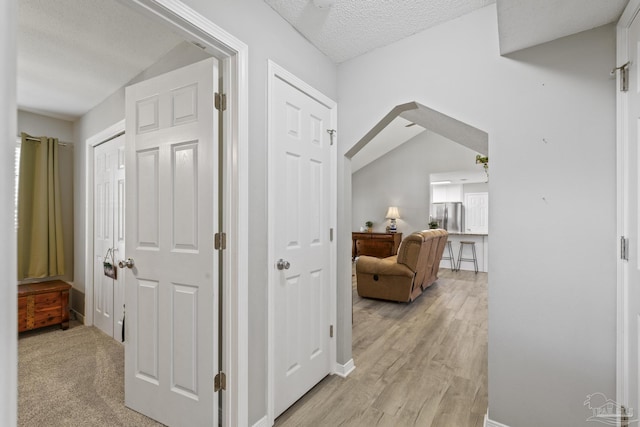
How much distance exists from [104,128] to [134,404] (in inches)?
107

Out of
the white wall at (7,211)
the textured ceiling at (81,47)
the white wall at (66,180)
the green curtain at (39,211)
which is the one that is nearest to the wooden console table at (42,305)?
the green curtain at (39,211)

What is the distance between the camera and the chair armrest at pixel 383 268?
4148 mm

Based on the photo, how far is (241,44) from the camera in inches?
65.7

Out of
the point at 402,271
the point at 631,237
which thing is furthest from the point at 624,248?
the point at 402,271

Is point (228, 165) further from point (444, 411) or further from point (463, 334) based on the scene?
point (463, 334)

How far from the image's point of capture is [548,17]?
1.49 meters

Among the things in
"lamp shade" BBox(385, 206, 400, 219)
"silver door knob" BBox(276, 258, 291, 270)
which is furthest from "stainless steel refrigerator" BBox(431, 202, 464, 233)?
"silver door knob" BBox(276, 258, 291, 270)

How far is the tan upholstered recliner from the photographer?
13.5 ft

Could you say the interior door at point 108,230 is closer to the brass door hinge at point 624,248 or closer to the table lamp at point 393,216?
the brass door hinge at point 624,248

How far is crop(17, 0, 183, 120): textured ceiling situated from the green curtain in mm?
611

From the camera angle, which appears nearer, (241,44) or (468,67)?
(241,44)

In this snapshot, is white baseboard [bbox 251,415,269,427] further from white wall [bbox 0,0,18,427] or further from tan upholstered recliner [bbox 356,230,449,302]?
tan upholstered recliner [bbox 356,230,449,302]

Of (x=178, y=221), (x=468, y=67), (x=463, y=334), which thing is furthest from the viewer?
(x=463, y=334)

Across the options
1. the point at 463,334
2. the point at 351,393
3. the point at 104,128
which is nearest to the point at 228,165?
the point at 351,393
